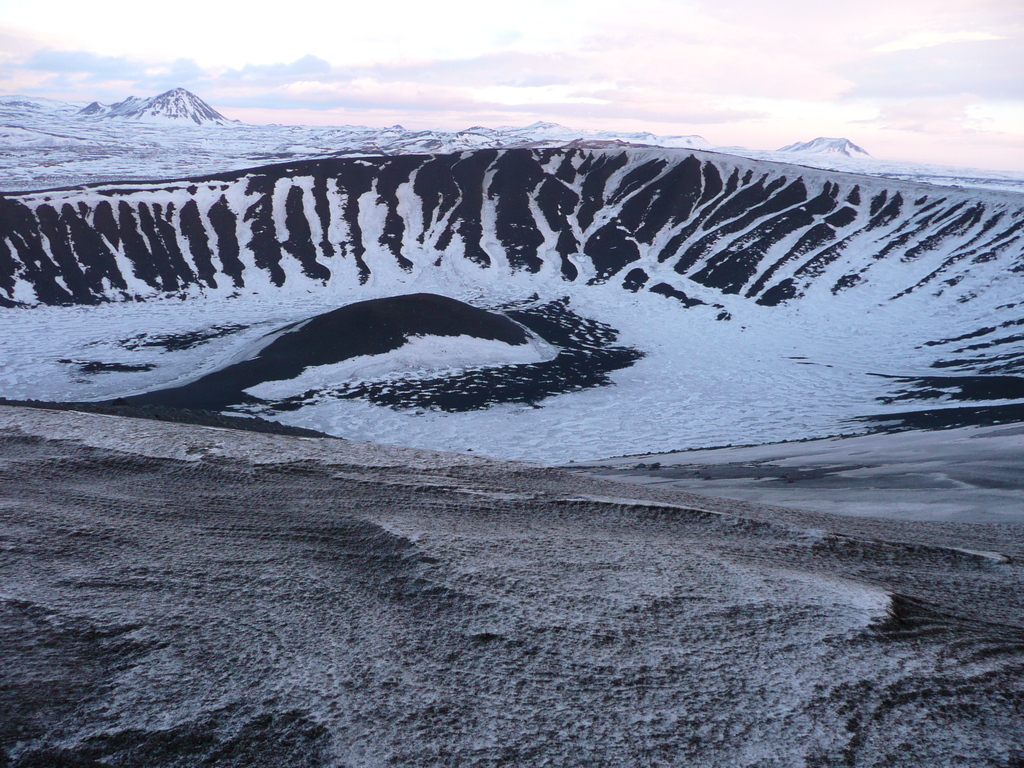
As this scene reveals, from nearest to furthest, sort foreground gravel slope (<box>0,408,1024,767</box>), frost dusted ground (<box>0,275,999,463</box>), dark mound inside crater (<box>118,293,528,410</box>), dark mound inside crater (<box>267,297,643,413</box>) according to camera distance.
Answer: foreground gravel slope (<box>0,408,1024,767</box>)
frost dusted ground (<box>0,275,999,463</box>)
dark mound inside crater (<box>118,293,528,410</box>)
dark mound inside crater (<box>267,297,643,413</box>)

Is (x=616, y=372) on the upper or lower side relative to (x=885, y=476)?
lower

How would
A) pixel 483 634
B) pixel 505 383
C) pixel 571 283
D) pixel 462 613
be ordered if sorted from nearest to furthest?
pixel 483 634, pixel 462 613, pixel 505 383, pixel 571 283

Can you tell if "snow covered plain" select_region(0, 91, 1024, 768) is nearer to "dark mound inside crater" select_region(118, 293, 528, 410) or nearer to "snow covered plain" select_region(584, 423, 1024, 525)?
"snow covered plain" select_region(584, 423, 1024, 525)

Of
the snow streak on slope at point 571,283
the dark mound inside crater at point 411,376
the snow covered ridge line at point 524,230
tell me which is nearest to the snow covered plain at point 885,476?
the snow streak on slope at point 571,283

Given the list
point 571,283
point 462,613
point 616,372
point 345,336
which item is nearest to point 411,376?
point 345,336

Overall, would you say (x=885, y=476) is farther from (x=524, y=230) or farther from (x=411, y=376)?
(x=524, y=230)

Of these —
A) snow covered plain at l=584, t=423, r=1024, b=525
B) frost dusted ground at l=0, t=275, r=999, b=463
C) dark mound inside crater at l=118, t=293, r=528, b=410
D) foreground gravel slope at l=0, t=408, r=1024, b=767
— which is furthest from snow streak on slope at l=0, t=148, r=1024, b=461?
foreground gravel slope at l=0, t=408, r=1024, b=767

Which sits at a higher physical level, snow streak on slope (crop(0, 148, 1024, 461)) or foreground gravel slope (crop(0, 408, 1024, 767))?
foreground gravel slope (crop(0, 408, 1024, 767))

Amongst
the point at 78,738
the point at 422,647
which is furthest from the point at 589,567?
the point at 78,738
